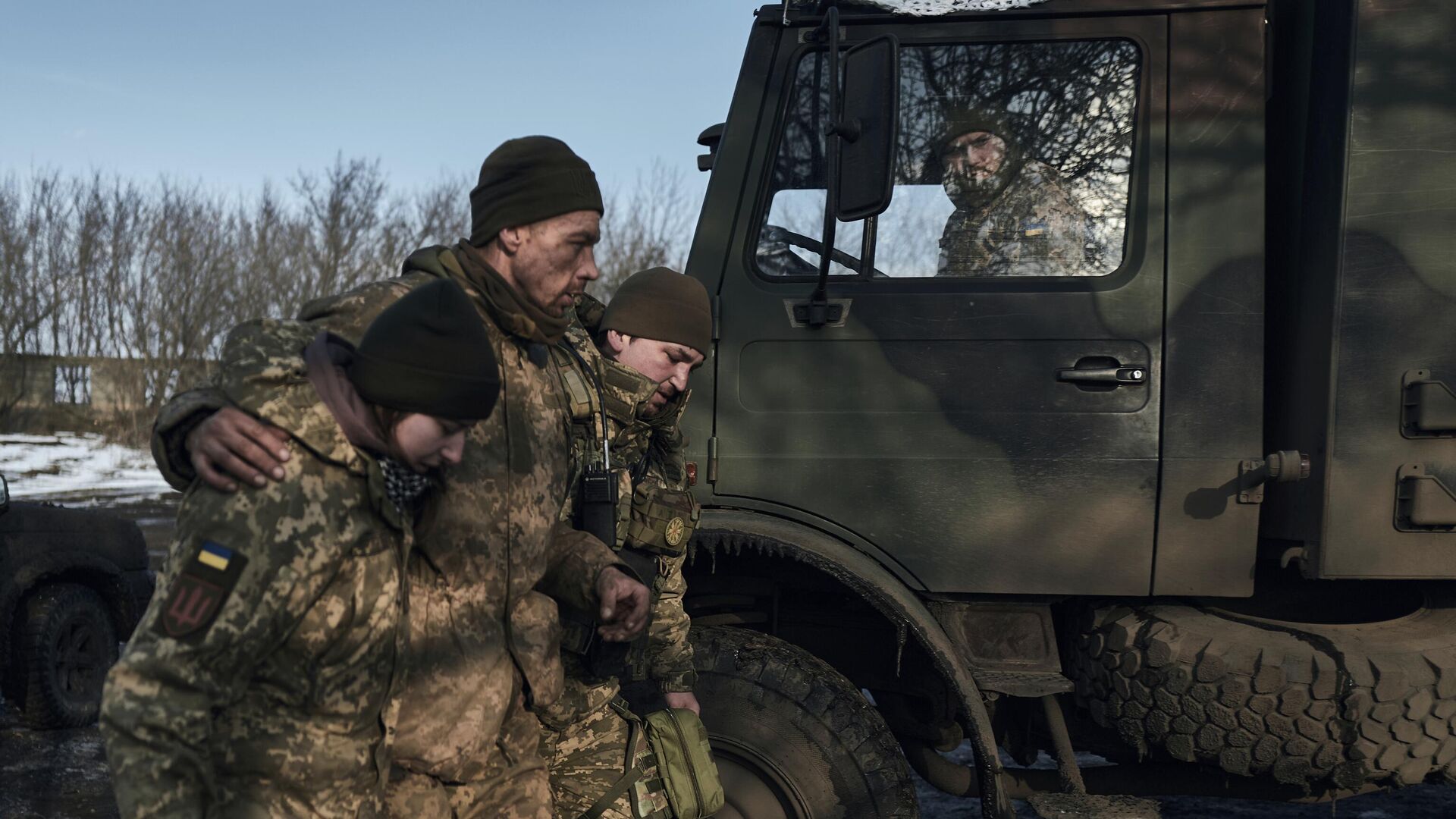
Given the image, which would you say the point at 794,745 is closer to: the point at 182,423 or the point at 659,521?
the point at 659,521

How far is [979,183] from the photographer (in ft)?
10.0

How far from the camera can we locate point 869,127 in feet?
8.87

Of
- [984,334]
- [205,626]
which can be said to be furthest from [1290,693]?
[205,626]

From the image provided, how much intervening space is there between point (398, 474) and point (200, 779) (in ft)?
1.64

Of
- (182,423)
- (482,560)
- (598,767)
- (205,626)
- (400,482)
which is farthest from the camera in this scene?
(598,767)

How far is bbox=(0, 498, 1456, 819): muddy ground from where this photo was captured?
4.39 meters

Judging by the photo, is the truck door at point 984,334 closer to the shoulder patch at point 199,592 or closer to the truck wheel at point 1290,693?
the truck wheel at point 1290,693

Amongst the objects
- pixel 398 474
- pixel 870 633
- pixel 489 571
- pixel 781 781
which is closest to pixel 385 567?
pixel 398 474

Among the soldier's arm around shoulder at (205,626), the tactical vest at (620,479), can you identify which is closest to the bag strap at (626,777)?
the tactical vest at (620,479)

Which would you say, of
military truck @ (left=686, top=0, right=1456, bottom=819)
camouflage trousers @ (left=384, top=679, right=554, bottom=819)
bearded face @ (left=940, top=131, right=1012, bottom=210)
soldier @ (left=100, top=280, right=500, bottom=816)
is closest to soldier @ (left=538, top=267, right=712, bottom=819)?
camouflage trousers @ (left=384, top=679, right=554, bottom=819)

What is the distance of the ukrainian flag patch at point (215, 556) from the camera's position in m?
1.56

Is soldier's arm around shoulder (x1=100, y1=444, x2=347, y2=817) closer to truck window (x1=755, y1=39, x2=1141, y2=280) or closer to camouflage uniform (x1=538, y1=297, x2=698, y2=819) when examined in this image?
camouflage uniform (x1=538, y1=297, x2=698, y2=819)

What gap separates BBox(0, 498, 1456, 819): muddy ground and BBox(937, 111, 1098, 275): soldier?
89.7 inches

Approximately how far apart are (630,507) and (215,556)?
1.18 m
